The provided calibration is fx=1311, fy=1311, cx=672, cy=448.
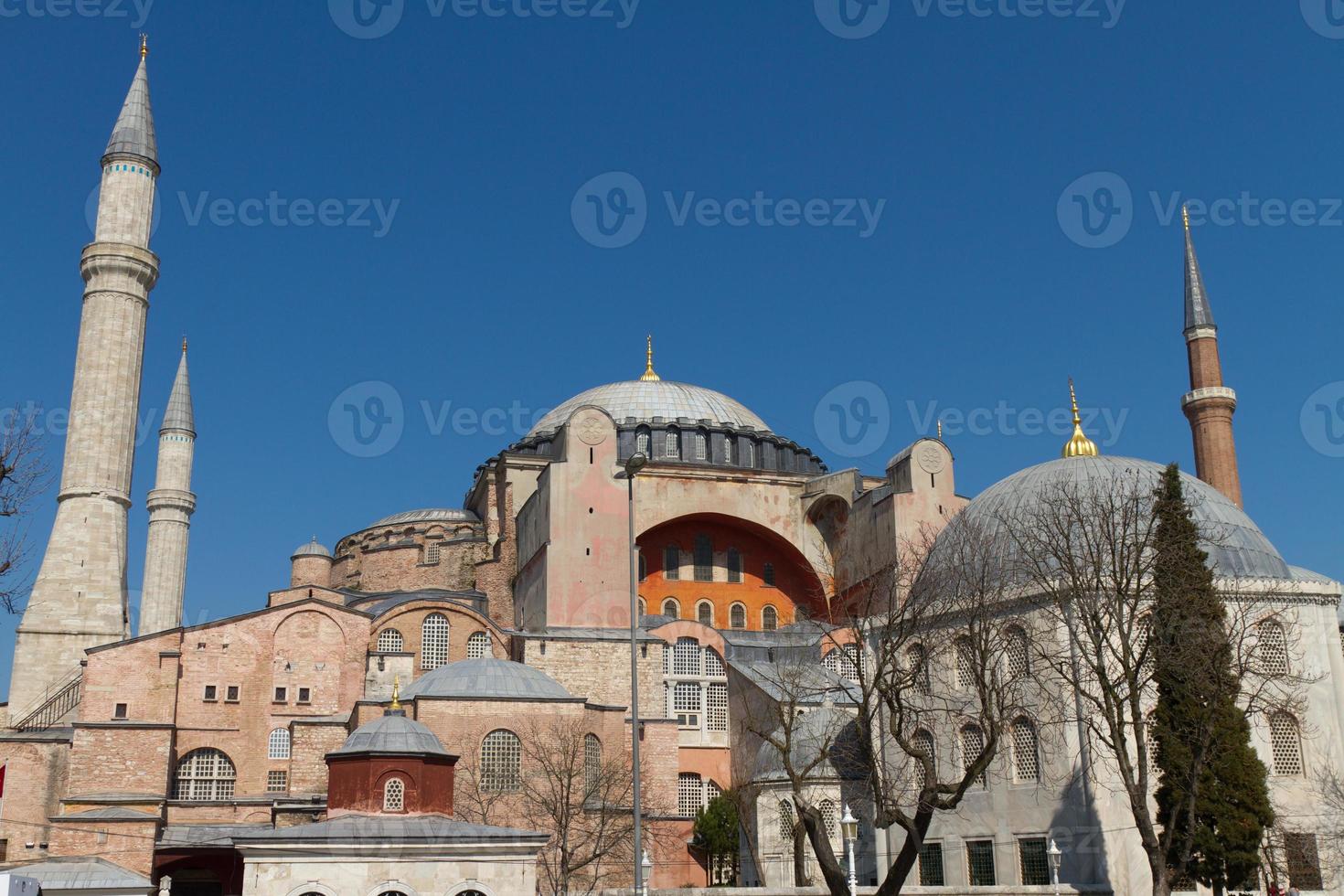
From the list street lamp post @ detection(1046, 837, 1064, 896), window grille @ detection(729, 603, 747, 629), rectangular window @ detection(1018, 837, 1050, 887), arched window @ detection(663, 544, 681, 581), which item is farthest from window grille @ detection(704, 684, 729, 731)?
street lamp post @ detection(1046, 837, 1064, 896)

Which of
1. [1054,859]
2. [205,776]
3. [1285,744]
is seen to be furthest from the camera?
[205,776]

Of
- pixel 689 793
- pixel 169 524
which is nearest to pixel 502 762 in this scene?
pixel 689 793

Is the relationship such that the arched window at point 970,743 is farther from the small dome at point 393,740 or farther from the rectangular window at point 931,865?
the small dome at point 393,740

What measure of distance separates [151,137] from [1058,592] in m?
32.0

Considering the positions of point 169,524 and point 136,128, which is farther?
point 169,524

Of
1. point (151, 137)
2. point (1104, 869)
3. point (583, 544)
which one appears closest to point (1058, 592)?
point (1104, 869)

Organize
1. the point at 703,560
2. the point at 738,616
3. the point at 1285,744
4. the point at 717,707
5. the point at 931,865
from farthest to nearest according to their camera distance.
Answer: the point at 703,560 → the point at 738,616 → the point at 717,707 → the point at 931,865 → the point at 1285,744

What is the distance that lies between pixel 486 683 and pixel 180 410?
80.0ft

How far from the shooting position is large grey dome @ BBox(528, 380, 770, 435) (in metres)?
50.2

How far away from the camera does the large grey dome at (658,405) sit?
50188 mm

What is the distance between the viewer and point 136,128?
1631 inches

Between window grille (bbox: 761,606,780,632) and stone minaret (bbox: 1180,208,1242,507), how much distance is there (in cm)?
1435

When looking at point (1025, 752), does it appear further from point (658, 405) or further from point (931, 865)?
point (658, 405)

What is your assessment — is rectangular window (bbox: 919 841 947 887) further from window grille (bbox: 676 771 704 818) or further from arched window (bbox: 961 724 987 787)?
window grille (bbox: 676 771 704 818)
